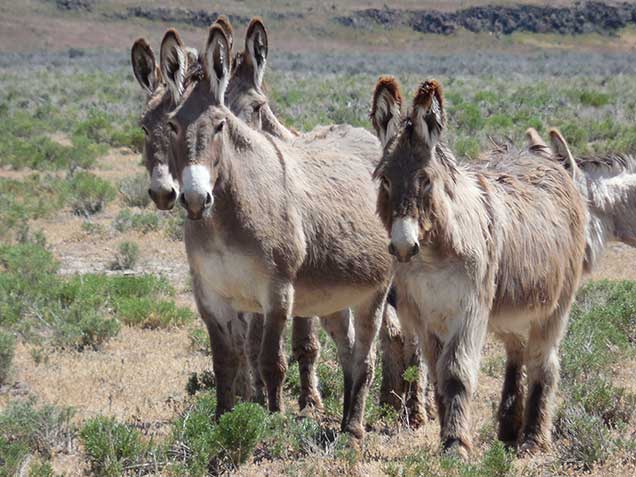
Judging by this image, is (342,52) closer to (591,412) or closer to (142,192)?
(142,192)

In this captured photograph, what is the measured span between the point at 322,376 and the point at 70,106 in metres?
25.9

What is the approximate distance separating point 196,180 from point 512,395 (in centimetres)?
247

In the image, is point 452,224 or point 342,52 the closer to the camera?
point 452,224

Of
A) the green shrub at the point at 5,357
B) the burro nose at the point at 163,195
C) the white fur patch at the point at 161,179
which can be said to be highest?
the white fur patch at the point at 161,179

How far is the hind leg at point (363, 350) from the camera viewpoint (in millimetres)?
6754

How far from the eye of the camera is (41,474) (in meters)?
5.26

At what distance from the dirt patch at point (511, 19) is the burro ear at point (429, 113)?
9344cm

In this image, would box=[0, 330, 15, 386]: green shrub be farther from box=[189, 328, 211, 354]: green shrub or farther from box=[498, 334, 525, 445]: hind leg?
box=[498, 334, 525, 445]: hind leg

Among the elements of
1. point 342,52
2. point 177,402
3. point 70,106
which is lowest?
point 342,52

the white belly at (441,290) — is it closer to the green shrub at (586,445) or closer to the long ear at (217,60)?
the green shrub at (586,445)

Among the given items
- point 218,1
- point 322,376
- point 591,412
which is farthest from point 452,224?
point 218,1

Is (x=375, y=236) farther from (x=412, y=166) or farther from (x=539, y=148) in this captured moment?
(x=412, y=166)

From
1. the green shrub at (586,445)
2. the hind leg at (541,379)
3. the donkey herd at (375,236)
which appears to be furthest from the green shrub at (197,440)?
the green shrub at (586,445)

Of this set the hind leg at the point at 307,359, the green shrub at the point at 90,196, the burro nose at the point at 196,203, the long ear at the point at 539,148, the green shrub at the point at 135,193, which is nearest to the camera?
the burro nose at the point at 196,203
